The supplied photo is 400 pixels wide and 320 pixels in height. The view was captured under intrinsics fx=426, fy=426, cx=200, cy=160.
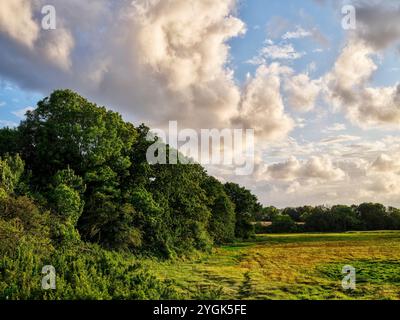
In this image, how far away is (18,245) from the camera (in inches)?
866

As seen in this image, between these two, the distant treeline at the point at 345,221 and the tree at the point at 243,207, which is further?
the distant treeline at the point at 345,221

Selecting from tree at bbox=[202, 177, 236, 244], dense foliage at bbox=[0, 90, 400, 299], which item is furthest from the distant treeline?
dense foliage at bbox=[0, 90, 400, 299]

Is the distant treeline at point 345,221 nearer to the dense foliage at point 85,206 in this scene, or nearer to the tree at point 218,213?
the tree at point 218,213

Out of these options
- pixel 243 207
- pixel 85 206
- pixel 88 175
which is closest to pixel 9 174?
pixel 88 175

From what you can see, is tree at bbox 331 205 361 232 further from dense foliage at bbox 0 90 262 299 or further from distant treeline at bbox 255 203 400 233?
dense foliage at bbox 0 90 262 299

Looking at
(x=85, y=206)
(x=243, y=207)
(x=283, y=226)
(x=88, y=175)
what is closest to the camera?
(x=88, y=175)

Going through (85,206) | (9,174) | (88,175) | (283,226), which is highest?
(88,175)

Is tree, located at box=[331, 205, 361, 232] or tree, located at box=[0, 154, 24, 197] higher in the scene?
tree, located at box=[0, 154, 24, 197]

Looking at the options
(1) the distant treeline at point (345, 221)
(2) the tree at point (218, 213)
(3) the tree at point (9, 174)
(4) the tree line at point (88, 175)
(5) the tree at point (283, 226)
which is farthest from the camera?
(5) the tree at point (283, 226)

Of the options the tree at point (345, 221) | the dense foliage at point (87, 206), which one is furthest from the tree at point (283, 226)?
the dense foliage at point (87, 206)

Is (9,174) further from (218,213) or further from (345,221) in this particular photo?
(345,221)

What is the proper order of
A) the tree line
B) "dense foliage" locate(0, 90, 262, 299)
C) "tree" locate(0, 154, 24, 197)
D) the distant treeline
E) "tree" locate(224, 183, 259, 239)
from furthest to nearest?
the distant treeline < "tree" locate(224, 183, 259, 239) < the tree line < "tree" locate(0, 154, 24, 197) < "dense foliage" locate(0, 90, 262, 299)

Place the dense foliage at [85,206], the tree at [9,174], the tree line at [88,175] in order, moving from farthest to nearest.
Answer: the tree line at [88,175]
the tree at [9,174]
the dense foliage at [85,206]

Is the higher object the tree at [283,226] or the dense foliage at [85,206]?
the dense foliage at [85,206]
